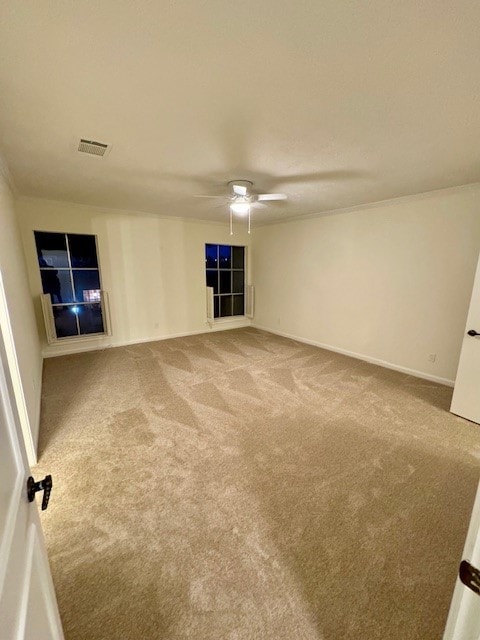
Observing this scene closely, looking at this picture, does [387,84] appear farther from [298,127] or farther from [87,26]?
[87,26]

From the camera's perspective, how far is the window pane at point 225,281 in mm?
5930

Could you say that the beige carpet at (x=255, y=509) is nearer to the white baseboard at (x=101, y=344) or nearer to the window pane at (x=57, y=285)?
the white baseboard at (x=101, y=344)

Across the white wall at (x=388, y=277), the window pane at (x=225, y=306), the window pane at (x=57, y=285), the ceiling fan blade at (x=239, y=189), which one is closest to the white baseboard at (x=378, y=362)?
the white wall at (x=388, y=277)

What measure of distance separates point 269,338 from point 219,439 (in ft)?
10.3

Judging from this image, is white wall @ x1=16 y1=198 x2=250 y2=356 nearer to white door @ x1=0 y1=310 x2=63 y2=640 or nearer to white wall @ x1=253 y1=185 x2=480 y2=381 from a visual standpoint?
white wall @ x1=253 y1=185 x2=480 y2=381

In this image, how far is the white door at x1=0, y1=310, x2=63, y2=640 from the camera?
501 millimetres

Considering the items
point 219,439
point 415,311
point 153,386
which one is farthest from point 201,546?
point 415,311

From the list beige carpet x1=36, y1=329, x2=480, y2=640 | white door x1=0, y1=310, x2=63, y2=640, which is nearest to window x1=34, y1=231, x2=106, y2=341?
beige carpet x1=36, y1=329, x2=480, y2=640

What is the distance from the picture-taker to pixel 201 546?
143 cm

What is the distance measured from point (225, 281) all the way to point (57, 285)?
10.4 ft

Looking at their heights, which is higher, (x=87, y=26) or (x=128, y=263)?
(x=87, y=26)

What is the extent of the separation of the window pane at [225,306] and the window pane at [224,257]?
70 cm

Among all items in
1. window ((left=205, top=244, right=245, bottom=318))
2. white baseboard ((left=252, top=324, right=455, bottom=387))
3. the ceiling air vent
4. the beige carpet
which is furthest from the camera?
window ((left=205, top=244, right=245, bottom=318))

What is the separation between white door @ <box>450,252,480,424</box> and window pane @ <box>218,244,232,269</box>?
172 inches
